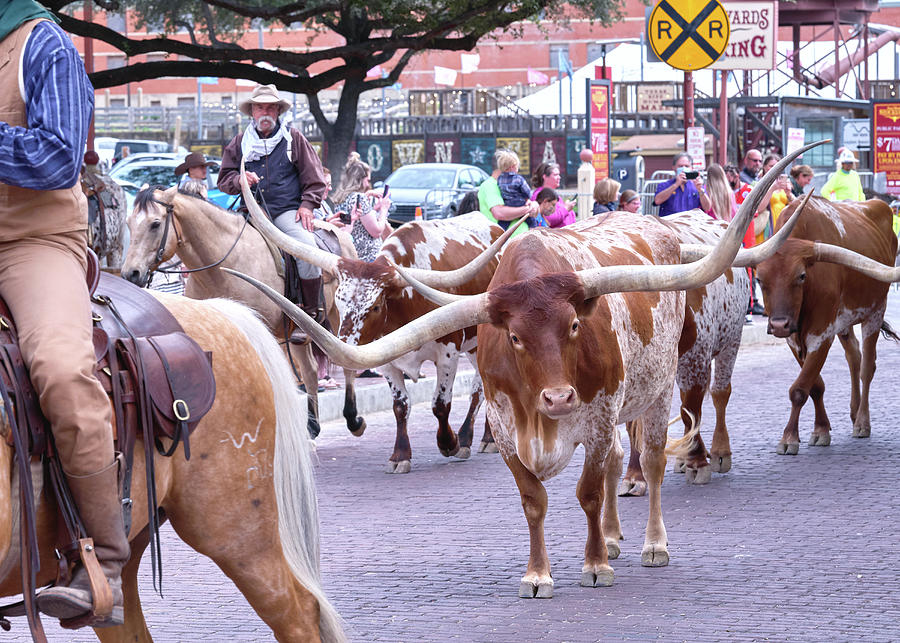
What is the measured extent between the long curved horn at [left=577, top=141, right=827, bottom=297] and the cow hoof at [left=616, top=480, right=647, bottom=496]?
2.89 m

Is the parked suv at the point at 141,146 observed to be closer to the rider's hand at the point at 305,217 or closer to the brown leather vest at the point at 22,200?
the rider's hand at the point at 305,217

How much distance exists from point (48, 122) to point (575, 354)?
2.99 metres

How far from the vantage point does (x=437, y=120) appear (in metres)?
45.1

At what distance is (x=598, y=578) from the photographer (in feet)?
21.6

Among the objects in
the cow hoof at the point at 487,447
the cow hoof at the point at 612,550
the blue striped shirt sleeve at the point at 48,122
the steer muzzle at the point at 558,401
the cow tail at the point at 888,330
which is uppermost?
the blue striped shirt sleeve at the point at 48,122

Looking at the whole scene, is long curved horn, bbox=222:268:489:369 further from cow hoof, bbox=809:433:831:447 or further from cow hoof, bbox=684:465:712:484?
cow hoof, bbox=809:433:831:447

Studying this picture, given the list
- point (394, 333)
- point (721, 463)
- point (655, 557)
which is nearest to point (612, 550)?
point (655, 557)

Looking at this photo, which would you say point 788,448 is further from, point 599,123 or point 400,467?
point 599,123

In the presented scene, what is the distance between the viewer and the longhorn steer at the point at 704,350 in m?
8.81

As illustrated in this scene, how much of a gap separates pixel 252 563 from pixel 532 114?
41.6 meters

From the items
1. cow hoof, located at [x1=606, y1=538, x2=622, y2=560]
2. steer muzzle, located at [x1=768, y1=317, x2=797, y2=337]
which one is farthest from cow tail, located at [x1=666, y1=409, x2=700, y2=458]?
cow hoof, located at [x1=606, y1=538, x2=622, y2=560]

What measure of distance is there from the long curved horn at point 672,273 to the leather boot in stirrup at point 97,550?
8.88 ft

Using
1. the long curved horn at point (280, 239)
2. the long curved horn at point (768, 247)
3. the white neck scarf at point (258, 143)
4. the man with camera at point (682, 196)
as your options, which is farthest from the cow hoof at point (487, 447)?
the man with camera at point (682, 196)

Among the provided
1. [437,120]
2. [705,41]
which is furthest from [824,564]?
[437,120]
